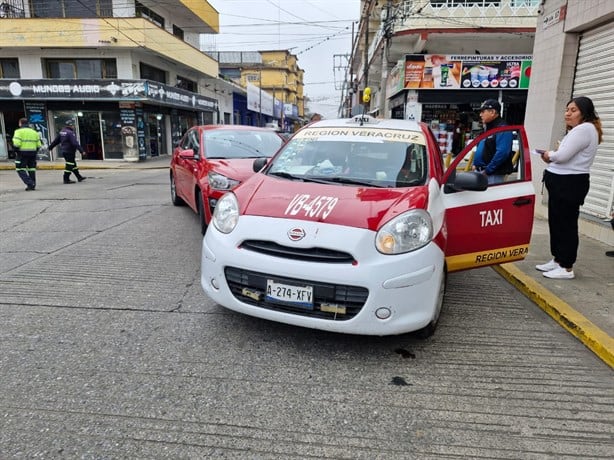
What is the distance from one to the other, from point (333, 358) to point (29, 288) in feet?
10.4

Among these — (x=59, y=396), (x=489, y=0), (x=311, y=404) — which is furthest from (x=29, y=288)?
(x=489, y=0)

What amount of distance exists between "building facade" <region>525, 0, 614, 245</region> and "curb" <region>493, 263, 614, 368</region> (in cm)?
238

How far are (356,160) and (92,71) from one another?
2390 centimetres

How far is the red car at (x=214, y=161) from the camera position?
5.95 meters

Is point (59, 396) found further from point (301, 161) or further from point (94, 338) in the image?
point (301, 161)

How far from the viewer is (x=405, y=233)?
10.2 feet

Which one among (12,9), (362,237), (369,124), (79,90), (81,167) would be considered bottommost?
(81,167)

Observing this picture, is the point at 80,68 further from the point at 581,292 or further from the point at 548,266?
the point at 581,292

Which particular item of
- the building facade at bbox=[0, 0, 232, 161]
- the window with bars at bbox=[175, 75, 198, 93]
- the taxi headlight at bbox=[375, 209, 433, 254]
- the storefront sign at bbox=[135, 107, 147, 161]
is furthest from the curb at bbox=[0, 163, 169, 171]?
the taxi headlight at bbox=[375, 209, 433, 254]

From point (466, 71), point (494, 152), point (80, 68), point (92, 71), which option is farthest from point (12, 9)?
point (494, 152)

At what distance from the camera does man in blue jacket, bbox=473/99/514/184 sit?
4.86m

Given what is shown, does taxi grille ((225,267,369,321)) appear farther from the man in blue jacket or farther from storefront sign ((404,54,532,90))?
storefront sign ((404,54,532,90))

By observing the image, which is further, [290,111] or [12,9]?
[290,111]

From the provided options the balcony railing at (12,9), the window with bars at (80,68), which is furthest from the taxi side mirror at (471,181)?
the balcony railing at (12,9)
